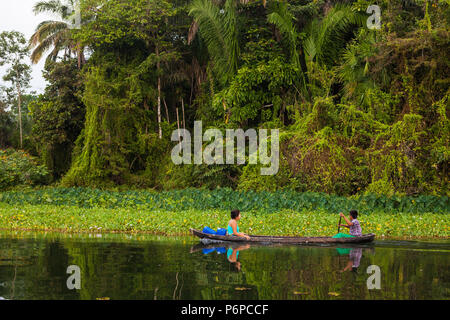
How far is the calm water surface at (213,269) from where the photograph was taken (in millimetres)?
7512

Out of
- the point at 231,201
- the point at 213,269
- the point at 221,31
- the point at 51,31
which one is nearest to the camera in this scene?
the point at 213,269

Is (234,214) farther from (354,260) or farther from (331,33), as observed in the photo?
(331,33)

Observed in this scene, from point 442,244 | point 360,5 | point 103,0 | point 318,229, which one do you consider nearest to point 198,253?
point 318,229

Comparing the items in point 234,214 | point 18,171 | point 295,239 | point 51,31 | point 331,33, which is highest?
point 51,31

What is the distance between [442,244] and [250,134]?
1247cm

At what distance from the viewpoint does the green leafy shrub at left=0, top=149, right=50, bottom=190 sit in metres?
25.7

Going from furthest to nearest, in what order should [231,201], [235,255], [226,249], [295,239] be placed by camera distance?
1. [231,201]
2. [226,249]
3. [295,239]
4. [235,255]

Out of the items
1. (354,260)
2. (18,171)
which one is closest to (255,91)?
(18,171)

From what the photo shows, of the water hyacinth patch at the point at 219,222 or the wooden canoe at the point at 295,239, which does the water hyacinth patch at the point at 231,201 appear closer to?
the water hyacinth patch at the point at 219,222

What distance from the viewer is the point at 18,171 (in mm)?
26250

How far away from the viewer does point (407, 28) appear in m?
19.1

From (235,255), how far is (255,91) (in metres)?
13.5

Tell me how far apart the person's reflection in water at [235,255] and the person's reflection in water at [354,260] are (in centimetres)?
206

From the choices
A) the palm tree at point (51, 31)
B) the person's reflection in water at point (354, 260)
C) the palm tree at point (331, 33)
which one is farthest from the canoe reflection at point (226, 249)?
the palm tree at point (51, 31)
